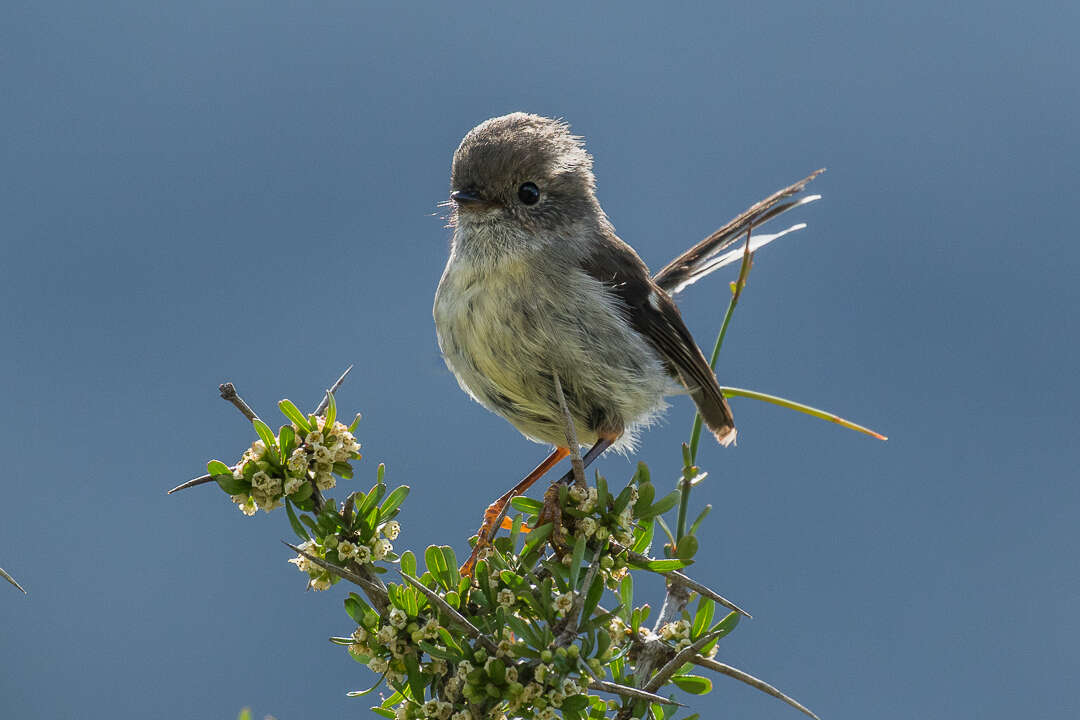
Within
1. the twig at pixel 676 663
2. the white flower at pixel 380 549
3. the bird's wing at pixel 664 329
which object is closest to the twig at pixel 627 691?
the twig at pixel 676 663

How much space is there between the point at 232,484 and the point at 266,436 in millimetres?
93

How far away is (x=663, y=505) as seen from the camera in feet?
6.01

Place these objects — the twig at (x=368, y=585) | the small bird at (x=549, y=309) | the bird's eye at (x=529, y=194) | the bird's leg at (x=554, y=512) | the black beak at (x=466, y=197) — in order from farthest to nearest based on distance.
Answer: the bird's eye at (x=529, y=194) → the black beak at (x=466, y=197) → the small bird at (x=549, y=309) → the bird's leg at (x=554, y=512) → the twig at (x=368, y=585)

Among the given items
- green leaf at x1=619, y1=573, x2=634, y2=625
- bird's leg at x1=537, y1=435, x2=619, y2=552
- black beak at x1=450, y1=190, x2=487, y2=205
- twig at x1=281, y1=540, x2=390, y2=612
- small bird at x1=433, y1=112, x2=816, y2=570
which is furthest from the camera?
black beak at x1=450, y1=190, x2=487, y2=205

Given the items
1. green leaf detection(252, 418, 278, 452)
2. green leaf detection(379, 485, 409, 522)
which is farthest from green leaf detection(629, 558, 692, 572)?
green leaf detection(252, 418, 278, 452)

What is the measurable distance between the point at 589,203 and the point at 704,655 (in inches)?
97.7

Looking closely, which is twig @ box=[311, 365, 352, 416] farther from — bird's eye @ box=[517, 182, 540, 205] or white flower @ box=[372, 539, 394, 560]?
bird's eye @ box=[517, 182, 540, 205]

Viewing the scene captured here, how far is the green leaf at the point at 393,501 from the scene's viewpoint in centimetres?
170

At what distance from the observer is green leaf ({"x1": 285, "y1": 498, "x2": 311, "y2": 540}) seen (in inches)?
67.0

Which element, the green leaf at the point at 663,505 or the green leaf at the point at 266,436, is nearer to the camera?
the green leaf at the point at 266,436

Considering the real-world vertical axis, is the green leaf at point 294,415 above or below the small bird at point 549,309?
below

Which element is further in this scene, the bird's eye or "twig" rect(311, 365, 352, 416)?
the bird's eye

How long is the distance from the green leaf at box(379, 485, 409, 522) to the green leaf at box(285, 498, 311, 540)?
13cm

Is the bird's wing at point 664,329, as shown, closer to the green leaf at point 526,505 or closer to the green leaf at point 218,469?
the green leaf at point 526,505
